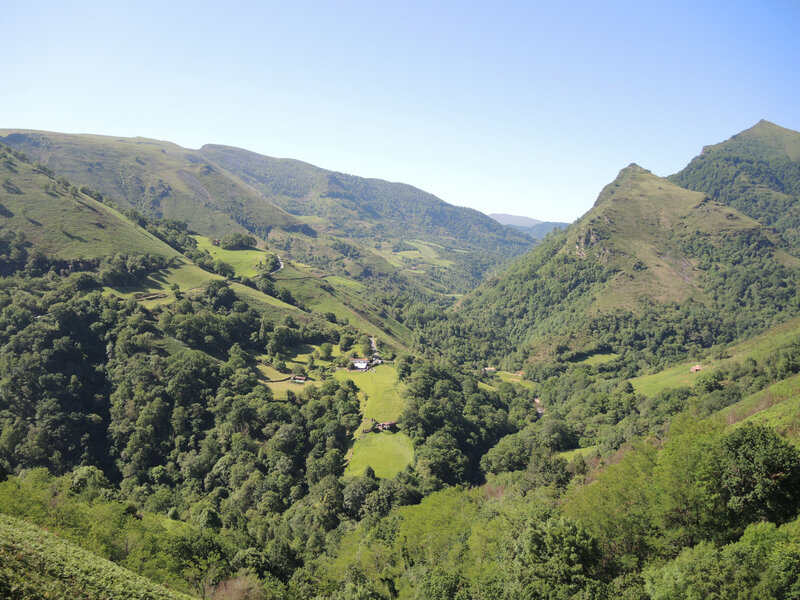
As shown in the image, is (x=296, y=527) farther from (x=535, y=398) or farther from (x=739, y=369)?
(x=535, y=398)

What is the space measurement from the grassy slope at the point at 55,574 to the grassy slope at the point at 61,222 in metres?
142

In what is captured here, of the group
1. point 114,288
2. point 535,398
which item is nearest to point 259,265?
point 114,288

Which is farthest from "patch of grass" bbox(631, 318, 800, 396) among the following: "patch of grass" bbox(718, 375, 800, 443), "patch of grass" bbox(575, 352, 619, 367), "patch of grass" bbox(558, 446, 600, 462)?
"patch of grass" bbox(718, 375, 800, 443)

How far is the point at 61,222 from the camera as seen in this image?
149 meters

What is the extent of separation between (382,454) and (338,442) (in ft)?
33.2

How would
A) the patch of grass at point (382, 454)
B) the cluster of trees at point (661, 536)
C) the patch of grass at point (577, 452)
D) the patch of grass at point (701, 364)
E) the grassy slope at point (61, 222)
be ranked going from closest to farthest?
the cluster of trees at point (661, 536) < the patch of grass at point (382, 454) < the patch of grass at point (577, 452) < the patch of grass at point (701, 364) < the grassy slope at point (61, 222)

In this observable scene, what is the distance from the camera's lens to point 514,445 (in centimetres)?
8144

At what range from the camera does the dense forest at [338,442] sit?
2877cm

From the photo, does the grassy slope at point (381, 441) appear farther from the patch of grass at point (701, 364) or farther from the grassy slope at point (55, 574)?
the patch of grass at point (701, 364)

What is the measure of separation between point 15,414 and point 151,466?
31.2 m

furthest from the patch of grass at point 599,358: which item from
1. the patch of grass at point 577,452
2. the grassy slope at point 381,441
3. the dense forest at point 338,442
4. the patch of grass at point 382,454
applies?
the patch of grass at point 382,454

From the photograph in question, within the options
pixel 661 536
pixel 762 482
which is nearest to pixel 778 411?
pixel 762 482

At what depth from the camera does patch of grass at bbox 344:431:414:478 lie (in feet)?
247

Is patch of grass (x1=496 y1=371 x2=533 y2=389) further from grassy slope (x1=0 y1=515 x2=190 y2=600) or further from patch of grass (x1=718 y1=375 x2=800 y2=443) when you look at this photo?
grassy slope (x1=0 y1=515 x2=190 y2=600)
